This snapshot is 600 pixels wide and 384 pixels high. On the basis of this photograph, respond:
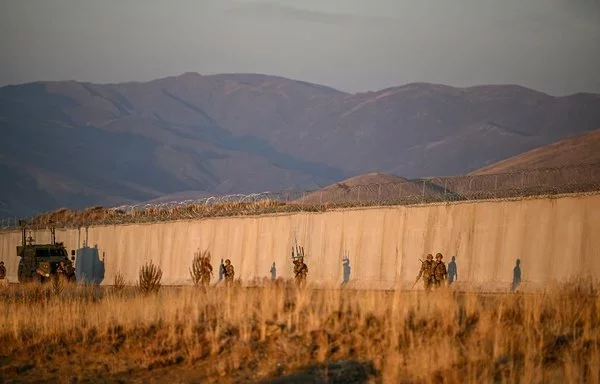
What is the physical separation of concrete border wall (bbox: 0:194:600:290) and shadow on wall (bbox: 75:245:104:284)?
1.54 metres

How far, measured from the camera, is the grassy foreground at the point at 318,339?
19.8 meters

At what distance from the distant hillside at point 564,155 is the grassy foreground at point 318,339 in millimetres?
107413

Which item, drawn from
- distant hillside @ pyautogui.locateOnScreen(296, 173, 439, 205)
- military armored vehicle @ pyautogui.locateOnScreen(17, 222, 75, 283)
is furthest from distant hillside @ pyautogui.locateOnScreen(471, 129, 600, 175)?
military armored vehicle @ pyautogui.locateOnScreen(17, 222, 75, 283)

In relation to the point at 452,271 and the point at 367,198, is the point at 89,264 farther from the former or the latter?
the point at 452,271

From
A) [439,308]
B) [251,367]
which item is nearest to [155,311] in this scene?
[251,367]

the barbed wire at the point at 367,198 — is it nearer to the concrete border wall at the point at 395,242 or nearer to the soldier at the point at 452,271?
the concrete border wall at the point at 395,242

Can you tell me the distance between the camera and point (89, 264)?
190ft

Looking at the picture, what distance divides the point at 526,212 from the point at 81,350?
601 inches

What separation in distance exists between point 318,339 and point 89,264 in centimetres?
3737

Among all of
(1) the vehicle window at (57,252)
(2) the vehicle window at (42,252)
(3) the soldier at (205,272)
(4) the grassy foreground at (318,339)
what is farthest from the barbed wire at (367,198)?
(4) the grassy foreground at (318,339)

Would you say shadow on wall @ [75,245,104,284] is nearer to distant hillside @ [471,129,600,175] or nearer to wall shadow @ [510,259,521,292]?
wall shadow @ [510,259,521,292]

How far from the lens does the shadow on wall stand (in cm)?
5697

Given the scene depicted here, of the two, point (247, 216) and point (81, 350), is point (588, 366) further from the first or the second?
point (247, 216)

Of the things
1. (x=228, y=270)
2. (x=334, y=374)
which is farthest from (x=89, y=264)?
(x=334, y=374)
